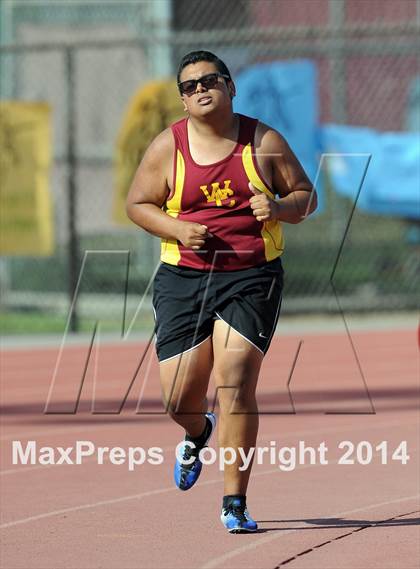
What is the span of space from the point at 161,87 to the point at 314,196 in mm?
10026

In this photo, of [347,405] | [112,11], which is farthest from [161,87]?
[347,405]

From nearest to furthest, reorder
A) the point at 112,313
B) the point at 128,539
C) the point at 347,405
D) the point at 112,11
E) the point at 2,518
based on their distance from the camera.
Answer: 1. the point at 128,539
2. the point at 2,518
3. the point at 347,405
4. the point at 112,313
5. the point at 112,11

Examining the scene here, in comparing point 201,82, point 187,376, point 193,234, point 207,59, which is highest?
point 207,59

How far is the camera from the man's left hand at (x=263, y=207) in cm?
684

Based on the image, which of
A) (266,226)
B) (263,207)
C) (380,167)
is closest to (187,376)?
(266,226)

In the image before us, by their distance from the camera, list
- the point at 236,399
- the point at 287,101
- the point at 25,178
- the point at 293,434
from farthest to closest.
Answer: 1. the point at 287,101
2. the point at 25,178
3. the point at 293,434
4. the point at 236,399

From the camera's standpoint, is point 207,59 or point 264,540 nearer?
point 264,540

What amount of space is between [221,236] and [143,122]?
10420mm

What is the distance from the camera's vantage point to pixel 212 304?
710cm

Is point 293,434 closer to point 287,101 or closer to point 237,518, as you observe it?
point 237,518

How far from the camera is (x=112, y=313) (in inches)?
746

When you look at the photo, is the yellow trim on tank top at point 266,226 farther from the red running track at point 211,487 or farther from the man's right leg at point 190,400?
the red running track at point 211,487

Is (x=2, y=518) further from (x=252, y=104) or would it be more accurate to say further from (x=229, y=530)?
(x=252, y=104)

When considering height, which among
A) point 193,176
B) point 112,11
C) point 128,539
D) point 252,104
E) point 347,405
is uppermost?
point 112,11
